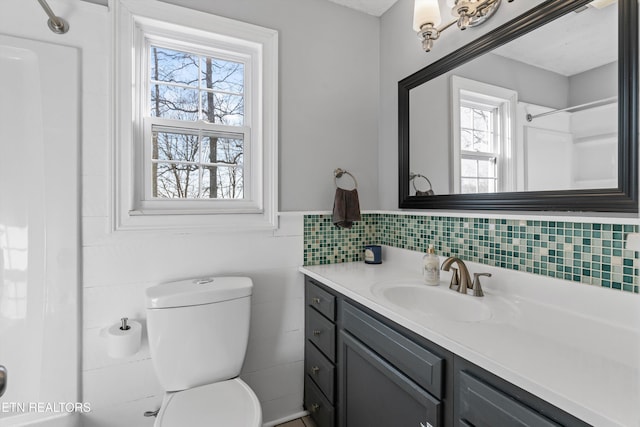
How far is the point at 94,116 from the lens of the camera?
141 centimetres

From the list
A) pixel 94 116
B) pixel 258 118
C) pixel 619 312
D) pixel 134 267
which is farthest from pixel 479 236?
pixel 94 116

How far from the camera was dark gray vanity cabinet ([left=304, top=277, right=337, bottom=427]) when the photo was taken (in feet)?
4.86

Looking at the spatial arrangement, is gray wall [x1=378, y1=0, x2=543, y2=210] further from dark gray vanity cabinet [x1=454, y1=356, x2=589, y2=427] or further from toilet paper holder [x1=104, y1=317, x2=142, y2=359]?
toilet paper holder [x1=104, y1=317, x2=142, y2=359]

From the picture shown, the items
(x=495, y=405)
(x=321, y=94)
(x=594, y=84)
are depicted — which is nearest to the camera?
(x=495, y=405)

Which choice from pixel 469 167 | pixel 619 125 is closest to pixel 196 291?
pixel 469 167

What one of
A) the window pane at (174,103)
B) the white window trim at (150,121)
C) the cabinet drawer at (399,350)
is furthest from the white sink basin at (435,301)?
the window pane at (174,103)

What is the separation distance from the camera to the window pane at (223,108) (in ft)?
5.59

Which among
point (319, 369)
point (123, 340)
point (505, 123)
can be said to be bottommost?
point (319, 369)

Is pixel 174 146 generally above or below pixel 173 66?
below

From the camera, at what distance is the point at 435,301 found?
4.45 feet

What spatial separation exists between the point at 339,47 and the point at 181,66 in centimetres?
93

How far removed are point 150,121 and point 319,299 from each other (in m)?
1.24

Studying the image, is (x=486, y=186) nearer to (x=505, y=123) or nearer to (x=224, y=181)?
(x=505, y=123)

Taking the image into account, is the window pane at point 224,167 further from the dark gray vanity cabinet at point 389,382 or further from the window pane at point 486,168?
the window pane at point 486,168
